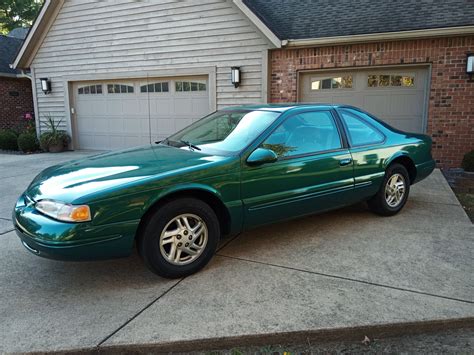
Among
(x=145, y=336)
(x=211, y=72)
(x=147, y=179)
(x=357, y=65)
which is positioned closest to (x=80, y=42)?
(x=211, y=72)

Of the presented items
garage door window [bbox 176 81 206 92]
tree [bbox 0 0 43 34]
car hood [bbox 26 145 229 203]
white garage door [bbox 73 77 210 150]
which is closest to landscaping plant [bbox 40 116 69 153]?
white garage door [bbox 73 77 210 150]

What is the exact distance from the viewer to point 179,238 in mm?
3094

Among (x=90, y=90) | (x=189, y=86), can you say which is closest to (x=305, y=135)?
(x=189, y=86)

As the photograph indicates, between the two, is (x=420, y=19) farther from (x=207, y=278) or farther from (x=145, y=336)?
(x=145, y=336)

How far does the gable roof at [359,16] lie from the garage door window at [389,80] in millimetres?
966

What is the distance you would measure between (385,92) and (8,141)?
11782 mm

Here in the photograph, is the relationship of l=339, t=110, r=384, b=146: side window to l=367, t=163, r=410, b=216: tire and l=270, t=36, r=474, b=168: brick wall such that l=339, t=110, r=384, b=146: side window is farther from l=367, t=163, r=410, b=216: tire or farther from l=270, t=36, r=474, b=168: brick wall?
l=270, t=36, r=474, b=168: brick wall

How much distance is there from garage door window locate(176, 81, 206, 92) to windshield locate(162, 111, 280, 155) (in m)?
5.88

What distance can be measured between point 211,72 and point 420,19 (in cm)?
491

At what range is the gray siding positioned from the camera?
9.38 metres

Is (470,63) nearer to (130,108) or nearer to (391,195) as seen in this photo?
(391,195)

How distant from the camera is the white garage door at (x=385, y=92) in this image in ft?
27.0

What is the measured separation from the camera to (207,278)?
321cm

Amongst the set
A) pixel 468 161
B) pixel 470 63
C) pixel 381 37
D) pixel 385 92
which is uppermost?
pixel 381 37
